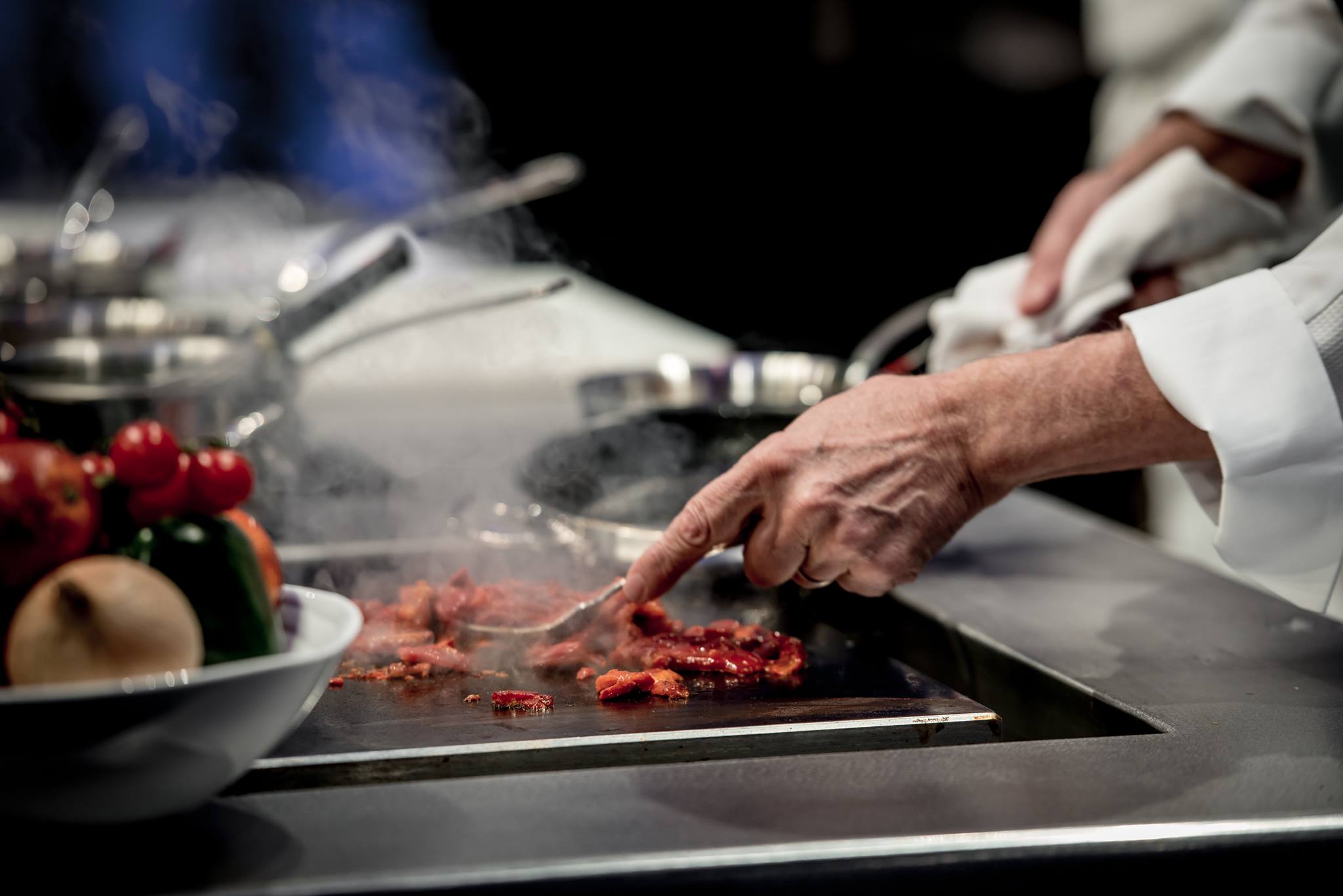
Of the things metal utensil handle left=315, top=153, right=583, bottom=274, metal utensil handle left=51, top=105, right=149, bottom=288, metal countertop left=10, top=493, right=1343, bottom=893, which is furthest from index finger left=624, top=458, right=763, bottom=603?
metal utensil handle left=51, top=105, right=149, bottom=288

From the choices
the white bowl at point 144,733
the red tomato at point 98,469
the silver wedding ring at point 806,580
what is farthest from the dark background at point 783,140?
the white bowl at point 144,733

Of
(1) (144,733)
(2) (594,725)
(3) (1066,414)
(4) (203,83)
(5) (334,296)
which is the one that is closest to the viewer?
(1) (144,733)

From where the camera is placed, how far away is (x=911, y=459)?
103 centimetres

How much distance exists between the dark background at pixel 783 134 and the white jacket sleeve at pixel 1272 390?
3092 millimetres

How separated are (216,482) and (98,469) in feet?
0.26

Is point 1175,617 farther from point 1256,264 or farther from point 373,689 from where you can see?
point 373,689

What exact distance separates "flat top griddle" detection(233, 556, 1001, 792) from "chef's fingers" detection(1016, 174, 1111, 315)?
680mm

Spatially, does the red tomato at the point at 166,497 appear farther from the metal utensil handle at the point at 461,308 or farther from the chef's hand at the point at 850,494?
the metal utensil handle at the point at 461,308

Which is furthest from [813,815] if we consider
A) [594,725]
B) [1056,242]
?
[1056,242]

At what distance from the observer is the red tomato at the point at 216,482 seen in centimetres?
70

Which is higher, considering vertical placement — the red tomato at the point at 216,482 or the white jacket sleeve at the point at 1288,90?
the white jacket sleeve at the point at 1288,90

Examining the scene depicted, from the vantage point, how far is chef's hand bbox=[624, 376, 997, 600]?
40.7 inches

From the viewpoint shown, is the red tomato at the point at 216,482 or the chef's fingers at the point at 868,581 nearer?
the red tomato at the point at 216,482

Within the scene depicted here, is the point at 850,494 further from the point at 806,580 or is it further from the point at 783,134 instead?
the point at 783,134
